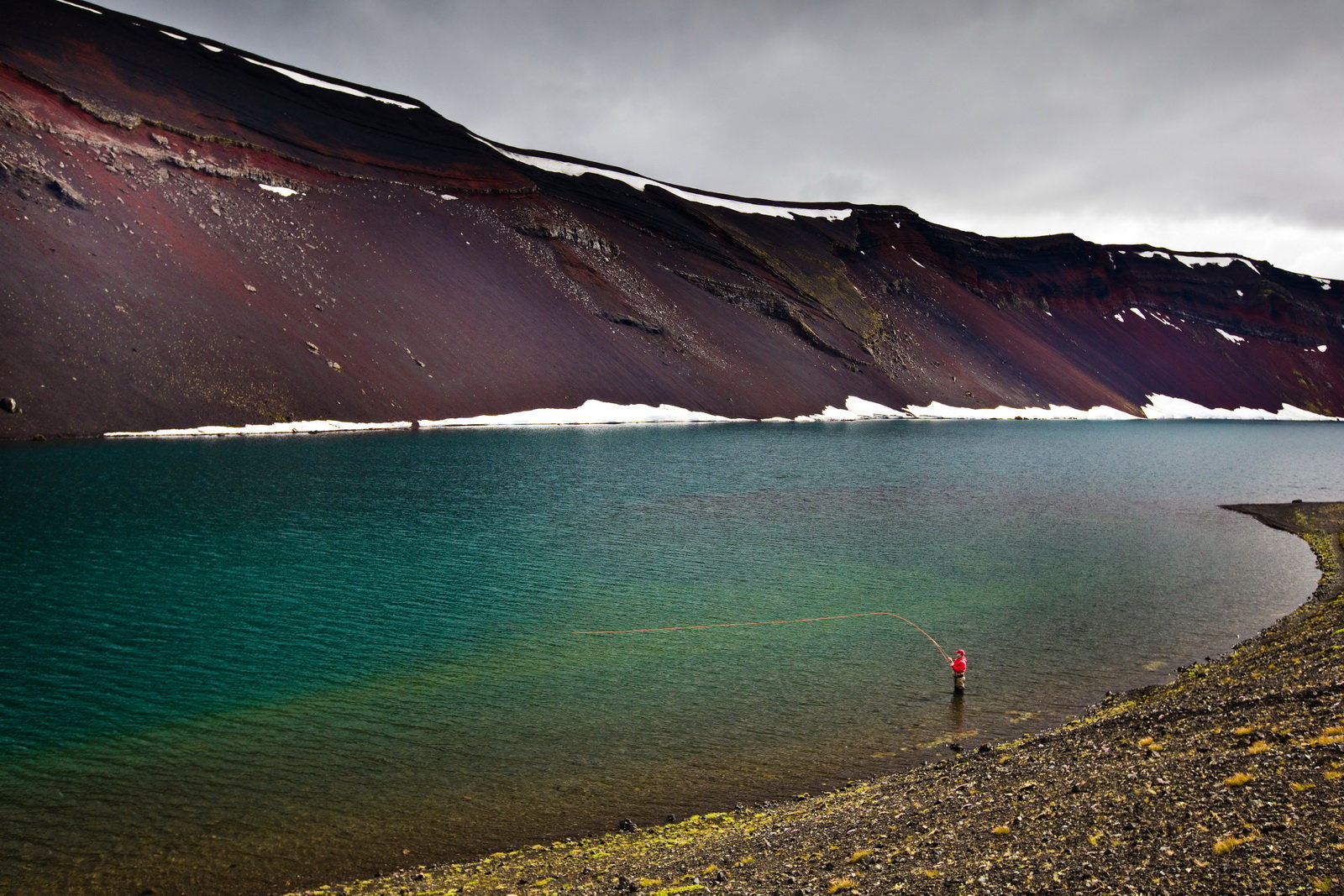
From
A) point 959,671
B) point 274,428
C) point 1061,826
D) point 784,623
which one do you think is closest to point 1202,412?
point 274,428

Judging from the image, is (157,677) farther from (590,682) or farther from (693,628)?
(693,628)

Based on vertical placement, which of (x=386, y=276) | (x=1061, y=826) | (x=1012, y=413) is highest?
(x=386, y=276)

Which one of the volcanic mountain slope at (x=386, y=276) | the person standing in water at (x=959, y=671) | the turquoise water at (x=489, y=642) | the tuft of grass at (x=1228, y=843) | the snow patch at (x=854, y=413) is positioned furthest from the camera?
the snow patch at (x=854, y=413)

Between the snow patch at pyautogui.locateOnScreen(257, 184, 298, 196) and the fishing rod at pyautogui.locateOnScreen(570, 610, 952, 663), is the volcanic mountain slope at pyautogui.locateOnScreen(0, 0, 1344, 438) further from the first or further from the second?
the fishing rod at pyautogui.locateOnScreen(570, 610, 952, 663)

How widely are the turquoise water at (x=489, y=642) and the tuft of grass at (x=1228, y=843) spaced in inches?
297

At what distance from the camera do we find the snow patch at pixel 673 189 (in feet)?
430

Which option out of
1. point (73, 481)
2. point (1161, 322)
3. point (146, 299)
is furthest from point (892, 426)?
point (1161, 322)

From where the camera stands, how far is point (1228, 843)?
9211 mm

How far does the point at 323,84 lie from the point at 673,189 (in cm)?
5553

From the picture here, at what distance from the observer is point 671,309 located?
372 feet

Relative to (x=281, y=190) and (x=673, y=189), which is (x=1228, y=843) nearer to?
(x=281, y=190)

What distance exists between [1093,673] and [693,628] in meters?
10.4

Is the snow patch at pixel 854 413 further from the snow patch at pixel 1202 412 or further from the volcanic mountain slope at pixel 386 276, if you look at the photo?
the snow patch at pixel 1202 412

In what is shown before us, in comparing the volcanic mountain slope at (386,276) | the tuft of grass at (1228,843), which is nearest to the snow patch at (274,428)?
the volcanic mountain slope at (386,276)
